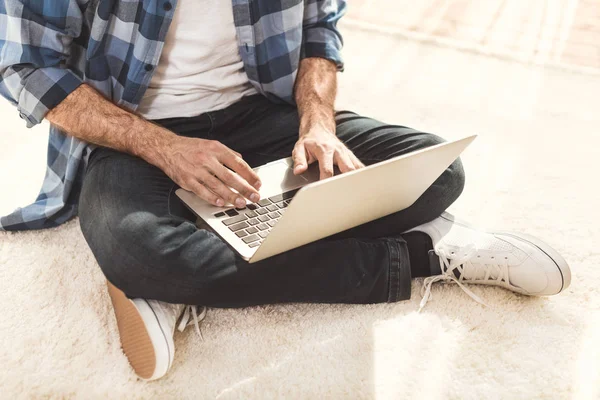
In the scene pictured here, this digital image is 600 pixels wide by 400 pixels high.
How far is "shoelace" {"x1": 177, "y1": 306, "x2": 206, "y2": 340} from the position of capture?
1050mm

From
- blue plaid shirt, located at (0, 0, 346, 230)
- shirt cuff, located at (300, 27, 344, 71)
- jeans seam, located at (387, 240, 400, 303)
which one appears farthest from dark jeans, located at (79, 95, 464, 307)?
shirt cuff, located at (300, 27, 344, 71)

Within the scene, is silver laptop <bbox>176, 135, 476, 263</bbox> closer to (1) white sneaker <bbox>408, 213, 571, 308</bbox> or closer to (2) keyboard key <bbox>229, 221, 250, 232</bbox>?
(2) keyboard key <bbox>229, 221, 250, 232</bbox>

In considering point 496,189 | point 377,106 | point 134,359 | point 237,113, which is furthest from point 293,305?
point 377,106

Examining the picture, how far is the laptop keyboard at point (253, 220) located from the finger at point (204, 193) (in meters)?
0.02

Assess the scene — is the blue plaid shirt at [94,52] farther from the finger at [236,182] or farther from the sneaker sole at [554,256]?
the sneaker sole at [554,256]

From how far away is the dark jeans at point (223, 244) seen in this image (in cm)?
97

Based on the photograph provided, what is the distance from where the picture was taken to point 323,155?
107 centimetres

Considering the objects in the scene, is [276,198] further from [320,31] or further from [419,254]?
[320,31]

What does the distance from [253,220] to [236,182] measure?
0.07 metres

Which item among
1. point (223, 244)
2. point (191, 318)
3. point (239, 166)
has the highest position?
point (239, 166)

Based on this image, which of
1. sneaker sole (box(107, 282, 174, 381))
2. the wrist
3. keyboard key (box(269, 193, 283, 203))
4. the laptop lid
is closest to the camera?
the laptop lid

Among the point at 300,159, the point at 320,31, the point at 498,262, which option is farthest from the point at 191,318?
the point at 320,31

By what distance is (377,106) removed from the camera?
180cm

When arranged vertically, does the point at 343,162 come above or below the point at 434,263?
above
